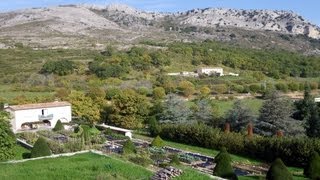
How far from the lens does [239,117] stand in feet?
134

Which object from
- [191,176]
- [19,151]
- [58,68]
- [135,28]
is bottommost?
[19,151]

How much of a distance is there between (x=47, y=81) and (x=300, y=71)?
1838 inches

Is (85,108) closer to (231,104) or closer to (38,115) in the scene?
(38,115)

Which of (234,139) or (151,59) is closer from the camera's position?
(234,139)

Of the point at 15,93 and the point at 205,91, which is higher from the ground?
the point at 205,91

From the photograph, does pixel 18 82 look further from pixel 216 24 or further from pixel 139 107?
pixel 216 24

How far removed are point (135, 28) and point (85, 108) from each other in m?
113

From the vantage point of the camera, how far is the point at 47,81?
7488cm

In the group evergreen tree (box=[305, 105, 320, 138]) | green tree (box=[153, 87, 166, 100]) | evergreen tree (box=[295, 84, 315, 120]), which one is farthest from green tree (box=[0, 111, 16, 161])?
green tree (box=[153, 87, 166, 100])

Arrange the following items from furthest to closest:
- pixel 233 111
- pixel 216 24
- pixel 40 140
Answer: pixel 216 24 → pixel 233 111 → pixel 40 140

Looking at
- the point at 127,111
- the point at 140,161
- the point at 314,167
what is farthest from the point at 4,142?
the point at 127,111

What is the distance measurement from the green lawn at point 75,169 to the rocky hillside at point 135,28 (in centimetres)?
8222

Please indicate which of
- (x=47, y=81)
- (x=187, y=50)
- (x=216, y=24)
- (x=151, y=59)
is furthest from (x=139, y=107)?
(x=216, y=24)

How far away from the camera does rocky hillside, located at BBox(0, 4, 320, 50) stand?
384 ft
